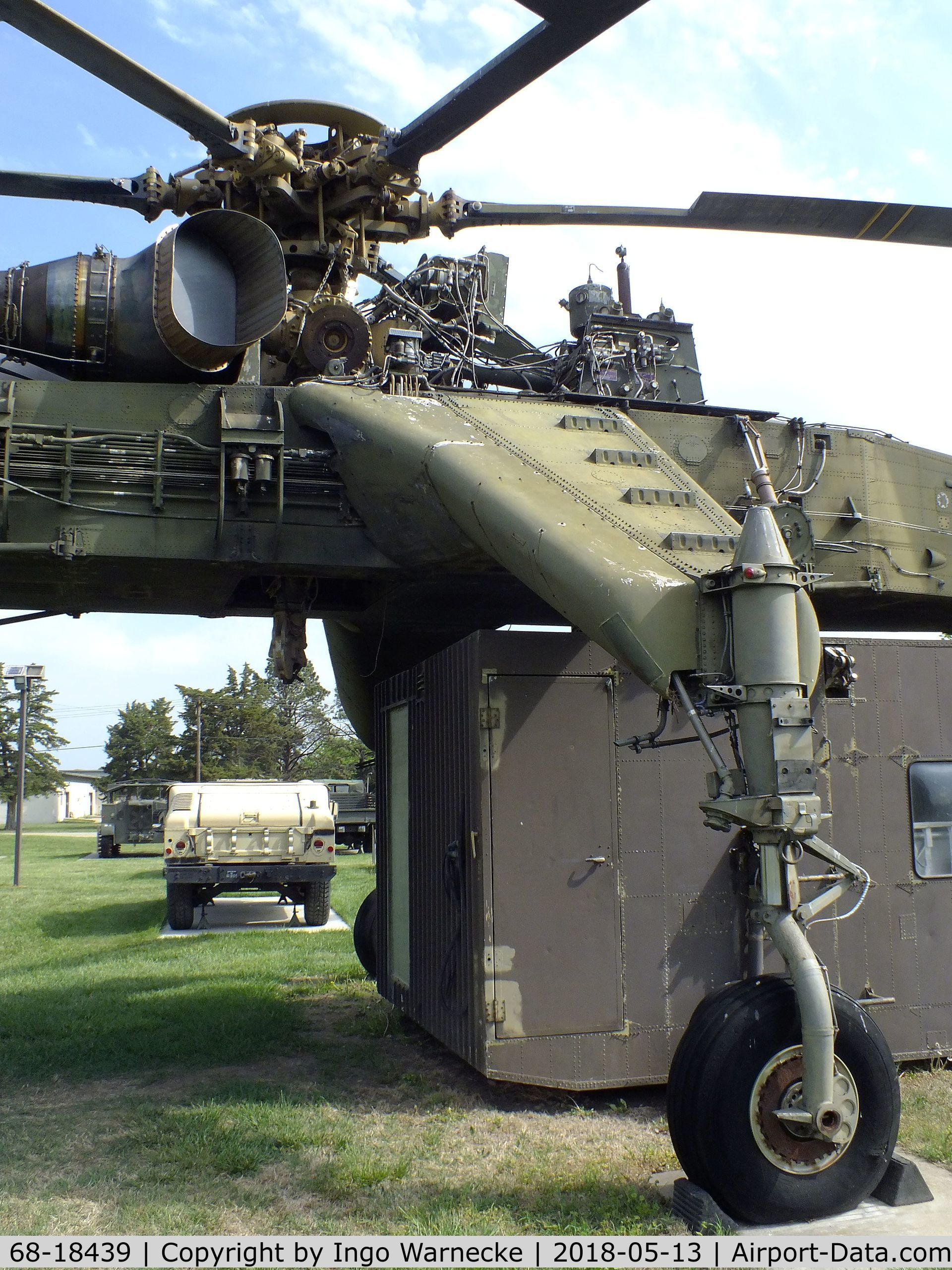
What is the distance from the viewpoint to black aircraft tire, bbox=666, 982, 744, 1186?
434 centimetres

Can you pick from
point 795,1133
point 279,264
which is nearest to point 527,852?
point 795,1133

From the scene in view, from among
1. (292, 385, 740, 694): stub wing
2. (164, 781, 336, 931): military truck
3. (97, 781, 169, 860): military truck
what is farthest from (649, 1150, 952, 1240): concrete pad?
(97, 781, 169, 860): military truck

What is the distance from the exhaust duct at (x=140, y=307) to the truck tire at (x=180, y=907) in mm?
9852

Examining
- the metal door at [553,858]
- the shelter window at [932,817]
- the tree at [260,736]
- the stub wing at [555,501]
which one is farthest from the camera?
the tree at [260,736]

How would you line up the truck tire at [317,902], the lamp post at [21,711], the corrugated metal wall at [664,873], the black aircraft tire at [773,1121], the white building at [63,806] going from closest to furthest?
the black aircraft tire at [773,1121]
the corrugated metal wall at [664,873]
the truck tire at [317,902]
the lamp post at [21,711]
the white building at [63,806]

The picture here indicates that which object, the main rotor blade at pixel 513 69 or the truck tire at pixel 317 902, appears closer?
the main rotor blade at pixel 513 69

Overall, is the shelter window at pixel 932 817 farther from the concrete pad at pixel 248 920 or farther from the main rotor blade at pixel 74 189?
the concrete pad at pixel 248 920

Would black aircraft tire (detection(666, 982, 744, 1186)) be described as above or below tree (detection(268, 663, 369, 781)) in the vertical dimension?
below

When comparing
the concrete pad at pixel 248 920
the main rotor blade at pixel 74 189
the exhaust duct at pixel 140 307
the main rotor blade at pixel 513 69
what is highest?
the main rotor blade at pixel 74 189

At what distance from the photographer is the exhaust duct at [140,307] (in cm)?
698

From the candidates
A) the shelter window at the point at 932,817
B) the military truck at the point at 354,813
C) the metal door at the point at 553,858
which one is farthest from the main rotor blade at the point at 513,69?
the military truck at the point at 354,813

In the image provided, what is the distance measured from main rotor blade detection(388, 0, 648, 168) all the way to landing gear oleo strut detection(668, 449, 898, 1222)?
92.4 inches

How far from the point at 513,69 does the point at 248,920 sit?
13.9 m

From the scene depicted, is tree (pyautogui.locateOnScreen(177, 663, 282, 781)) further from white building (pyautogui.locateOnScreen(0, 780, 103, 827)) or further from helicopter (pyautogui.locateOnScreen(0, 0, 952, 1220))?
helicopter (pyautogui.locateOnScreen(0, 0, 952, 1220))
